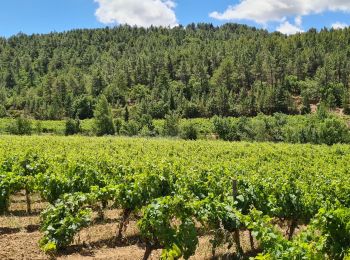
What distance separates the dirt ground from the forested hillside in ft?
307

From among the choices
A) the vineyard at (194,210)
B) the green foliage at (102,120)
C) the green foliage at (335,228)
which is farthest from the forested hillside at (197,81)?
the green foliage at (335,228)

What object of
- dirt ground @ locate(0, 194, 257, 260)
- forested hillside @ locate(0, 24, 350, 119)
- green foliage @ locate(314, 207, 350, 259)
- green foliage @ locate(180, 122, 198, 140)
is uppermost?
forested hillside @ locate(0, 24, 350, 119)

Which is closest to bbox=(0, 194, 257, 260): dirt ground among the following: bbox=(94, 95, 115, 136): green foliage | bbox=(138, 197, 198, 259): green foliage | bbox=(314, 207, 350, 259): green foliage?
bbox=(138, 197, 198, 259): green foliage

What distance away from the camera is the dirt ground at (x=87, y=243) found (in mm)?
10859

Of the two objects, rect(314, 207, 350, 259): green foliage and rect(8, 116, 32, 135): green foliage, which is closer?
rect(314, 207, 350, 259): green foliage

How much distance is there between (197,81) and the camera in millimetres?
131875

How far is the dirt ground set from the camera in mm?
10859

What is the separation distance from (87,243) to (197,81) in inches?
4792

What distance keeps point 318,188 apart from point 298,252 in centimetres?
752

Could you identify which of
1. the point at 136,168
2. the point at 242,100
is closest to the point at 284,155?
the point at 136,168

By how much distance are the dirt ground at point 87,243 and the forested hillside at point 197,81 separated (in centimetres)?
9365

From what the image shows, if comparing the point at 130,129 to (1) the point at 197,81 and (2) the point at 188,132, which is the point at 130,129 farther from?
(1) the point at 197,81

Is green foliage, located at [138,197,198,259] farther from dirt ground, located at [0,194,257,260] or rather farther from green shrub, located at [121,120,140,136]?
green shrub, located at [121,120,140,136]

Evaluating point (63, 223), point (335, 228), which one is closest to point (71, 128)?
point (63, 223)
